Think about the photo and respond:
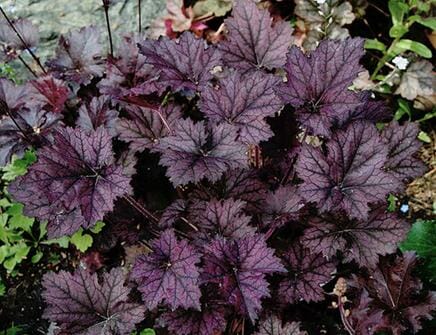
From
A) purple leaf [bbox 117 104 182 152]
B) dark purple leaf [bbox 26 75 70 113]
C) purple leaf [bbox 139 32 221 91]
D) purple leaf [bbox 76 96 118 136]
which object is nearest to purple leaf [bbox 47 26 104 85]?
dark purple leaf [bbox 26 75 70 113]

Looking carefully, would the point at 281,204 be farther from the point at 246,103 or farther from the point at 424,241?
the point at 424,241

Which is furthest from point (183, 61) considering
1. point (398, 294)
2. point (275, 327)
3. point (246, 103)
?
point (398, 294)

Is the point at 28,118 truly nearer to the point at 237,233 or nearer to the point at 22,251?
the point at 22,251

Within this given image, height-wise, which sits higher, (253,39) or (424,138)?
(253,39)

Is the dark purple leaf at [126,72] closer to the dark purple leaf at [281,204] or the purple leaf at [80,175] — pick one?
the purple leaf at [80,175]

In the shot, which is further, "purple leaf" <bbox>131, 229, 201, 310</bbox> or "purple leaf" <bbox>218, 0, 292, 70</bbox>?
"purple leaf" <bbox>218, 0, 292, 70</bbox>

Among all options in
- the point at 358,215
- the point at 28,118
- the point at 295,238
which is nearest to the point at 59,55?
the point at 28,118

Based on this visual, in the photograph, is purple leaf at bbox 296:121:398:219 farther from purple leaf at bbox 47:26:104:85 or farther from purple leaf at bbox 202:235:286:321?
purple leaf at bbox 47:26:104:85
